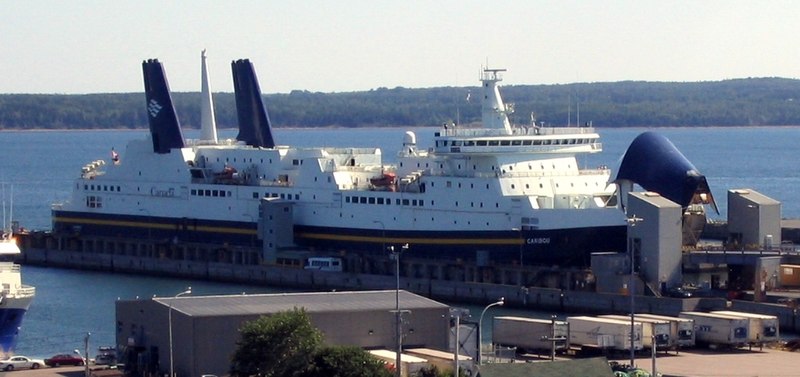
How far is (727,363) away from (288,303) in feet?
32.4

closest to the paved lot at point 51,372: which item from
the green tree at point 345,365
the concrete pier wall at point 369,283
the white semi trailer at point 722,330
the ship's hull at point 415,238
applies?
→ the green tree at point 345,365

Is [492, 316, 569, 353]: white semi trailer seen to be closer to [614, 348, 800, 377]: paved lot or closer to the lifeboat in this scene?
[614, 348, 800, 377]: paved lot

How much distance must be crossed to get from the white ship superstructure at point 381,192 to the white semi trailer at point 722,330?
39.2 ft

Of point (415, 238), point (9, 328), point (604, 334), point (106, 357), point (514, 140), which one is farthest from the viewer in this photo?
point (415, 238)

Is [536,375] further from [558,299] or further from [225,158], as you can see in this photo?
[225,158]

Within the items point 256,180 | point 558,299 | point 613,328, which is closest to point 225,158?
point 256,180

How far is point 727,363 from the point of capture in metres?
43.7

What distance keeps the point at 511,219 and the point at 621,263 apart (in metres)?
5.06

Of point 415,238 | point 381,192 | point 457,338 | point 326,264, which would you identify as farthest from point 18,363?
point 381,192

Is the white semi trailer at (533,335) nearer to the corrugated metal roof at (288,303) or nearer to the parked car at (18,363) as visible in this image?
the corrugated metal roof at (288,303)

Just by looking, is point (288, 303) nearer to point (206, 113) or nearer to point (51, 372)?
point (51, 372)

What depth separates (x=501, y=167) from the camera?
61.5 meters

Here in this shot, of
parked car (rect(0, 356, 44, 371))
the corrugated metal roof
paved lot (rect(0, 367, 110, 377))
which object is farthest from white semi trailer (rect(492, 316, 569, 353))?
parked car (rect(0, 356, 44, 371))

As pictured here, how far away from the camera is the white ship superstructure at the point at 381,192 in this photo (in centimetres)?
5981
